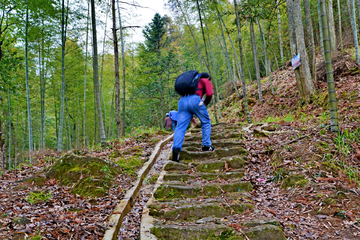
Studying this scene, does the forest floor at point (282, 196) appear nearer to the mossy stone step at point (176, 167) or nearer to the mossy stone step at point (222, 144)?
the mossy stone step at point (222, 144)

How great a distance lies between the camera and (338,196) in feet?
7.30

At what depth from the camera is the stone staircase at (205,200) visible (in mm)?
2029

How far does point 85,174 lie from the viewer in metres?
3.19

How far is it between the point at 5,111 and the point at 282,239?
15712 mm

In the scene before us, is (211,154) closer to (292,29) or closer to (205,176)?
(205,176)

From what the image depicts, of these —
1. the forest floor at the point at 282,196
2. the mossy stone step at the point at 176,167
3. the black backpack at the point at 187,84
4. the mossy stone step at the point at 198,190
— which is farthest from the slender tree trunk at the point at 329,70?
the mossy stone step at the point at 176,167

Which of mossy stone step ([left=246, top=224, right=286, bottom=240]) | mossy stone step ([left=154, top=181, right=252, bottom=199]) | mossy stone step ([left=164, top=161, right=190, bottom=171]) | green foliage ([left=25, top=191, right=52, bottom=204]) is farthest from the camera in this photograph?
mossy stone step ([left=164, top=161, right=190, bottom=171])

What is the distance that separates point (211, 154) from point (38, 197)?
2815mm

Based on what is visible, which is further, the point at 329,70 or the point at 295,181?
the point at 329,70

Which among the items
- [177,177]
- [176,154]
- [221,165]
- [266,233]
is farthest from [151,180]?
[266,233]

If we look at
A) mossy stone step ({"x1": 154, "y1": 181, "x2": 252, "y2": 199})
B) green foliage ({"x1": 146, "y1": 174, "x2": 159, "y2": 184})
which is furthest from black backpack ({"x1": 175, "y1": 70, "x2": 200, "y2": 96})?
mossy stone step ({"x1": 154, "y1": 181, "x2": 252, "y2": 199})

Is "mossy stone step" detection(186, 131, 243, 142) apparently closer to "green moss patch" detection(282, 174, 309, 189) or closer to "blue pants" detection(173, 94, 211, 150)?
"blue pants" detection(173, 94, 211, 150)

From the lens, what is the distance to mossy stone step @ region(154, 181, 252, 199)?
2936 millimetres

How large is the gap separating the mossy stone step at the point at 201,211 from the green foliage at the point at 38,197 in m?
1.37
